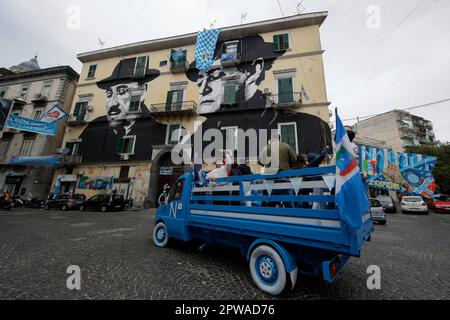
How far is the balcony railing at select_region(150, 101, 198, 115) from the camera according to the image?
16.2 meters

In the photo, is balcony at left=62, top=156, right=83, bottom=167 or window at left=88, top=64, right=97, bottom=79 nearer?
balcony at left=62, top=156, right=83, bottom=167

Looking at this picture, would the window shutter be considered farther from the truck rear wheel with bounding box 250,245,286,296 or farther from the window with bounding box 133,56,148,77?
the truck rear wheel with bounding box 250,245,286,296

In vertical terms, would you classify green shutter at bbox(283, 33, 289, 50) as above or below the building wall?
above

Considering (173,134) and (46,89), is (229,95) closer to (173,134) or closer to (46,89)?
(173,134)

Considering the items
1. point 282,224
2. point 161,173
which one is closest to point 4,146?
point 161,173

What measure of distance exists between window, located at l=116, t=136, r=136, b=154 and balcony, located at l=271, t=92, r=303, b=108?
44.6 ft

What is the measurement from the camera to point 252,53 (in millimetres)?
16578

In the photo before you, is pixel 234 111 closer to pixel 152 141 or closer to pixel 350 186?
pixel 152 141

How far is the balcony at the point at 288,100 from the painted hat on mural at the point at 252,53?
311cm

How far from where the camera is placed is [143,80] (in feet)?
61.9

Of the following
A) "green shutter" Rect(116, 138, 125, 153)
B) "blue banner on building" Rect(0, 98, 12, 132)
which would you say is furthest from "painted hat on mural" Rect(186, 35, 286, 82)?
"blue banner on building" Rect(0, 98, 12, 132)

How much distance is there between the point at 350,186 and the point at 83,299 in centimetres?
372

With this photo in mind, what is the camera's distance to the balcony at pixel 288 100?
14.0 m

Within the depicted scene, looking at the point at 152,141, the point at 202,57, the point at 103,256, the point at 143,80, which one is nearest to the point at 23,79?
the point at 143,80
